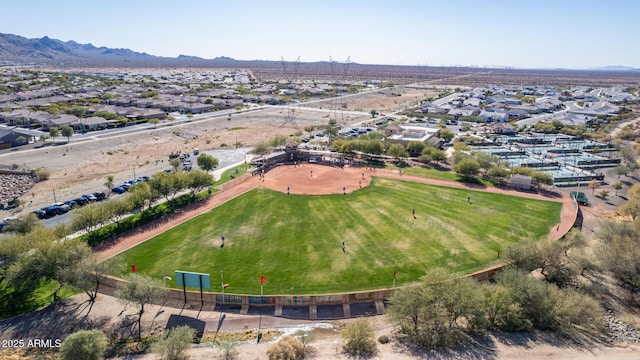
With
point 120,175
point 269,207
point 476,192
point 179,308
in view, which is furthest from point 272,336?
point 120,175

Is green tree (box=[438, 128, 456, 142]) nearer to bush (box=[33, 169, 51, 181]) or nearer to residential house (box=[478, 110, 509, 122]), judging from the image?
residential house (box=[478, 110, 509, 122])

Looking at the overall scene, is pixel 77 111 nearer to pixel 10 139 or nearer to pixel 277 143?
pixel 10 139

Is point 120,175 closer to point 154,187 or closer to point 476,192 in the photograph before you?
point 154,187

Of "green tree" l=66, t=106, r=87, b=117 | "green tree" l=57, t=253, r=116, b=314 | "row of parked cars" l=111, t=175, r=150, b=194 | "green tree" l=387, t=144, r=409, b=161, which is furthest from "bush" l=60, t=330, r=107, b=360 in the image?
"green tree" l=66, t=106, r=87, b=117

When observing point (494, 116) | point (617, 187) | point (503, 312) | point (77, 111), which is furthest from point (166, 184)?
point (494, 116)

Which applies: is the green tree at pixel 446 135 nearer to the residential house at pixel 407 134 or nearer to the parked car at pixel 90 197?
the residential house at pixel 407 134

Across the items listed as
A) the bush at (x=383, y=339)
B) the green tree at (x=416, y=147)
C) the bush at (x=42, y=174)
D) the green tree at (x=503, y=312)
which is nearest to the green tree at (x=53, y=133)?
the bush at (x=42, y=174)

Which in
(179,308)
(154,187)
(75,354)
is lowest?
(179,308)
